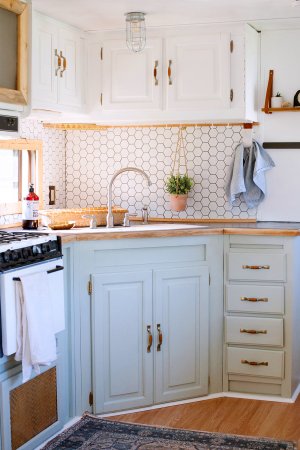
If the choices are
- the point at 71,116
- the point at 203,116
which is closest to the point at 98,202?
the point at 71,116

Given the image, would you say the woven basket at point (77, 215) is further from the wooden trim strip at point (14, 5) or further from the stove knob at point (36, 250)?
the wooden trim strip at point (14, 5)

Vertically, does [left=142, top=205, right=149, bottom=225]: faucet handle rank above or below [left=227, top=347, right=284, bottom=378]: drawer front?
above

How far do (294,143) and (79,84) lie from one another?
141 centimetres

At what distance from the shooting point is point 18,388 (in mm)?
3189

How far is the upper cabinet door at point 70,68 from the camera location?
4.11 meters

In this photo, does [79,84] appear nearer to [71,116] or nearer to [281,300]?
[71,116]

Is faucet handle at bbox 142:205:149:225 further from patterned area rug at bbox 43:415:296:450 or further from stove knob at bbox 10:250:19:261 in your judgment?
stove knob at bbox 10:250:19:261

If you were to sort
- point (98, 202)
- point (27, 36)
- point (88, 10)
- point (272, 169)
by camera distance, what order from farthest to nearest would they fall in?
point (98, 202)
point (272, 169)
point (88, 10)
point (27, 36)

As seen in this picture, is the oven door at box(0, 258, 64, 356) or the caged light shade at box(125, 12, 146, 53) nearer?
the oven door at box(0, 258, 64, 356)

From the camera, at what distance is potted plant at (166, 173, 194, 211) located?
4.51 meters

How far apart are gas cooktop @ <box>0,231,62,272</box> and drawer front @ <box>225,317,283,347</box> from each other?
1.22 meters

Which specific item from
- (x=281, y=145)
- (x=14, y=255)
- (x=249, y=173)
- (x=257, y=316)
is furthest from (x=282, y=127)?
(x=14, y=255)

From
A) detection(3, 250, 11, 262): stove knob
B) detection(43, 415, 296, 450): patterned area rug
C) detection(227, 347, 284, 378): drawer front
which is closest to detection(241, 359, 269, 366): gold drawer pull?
detection(227, 347, 284, 378): drawer front

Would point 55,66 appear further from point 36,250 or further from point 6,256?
point 6,256
